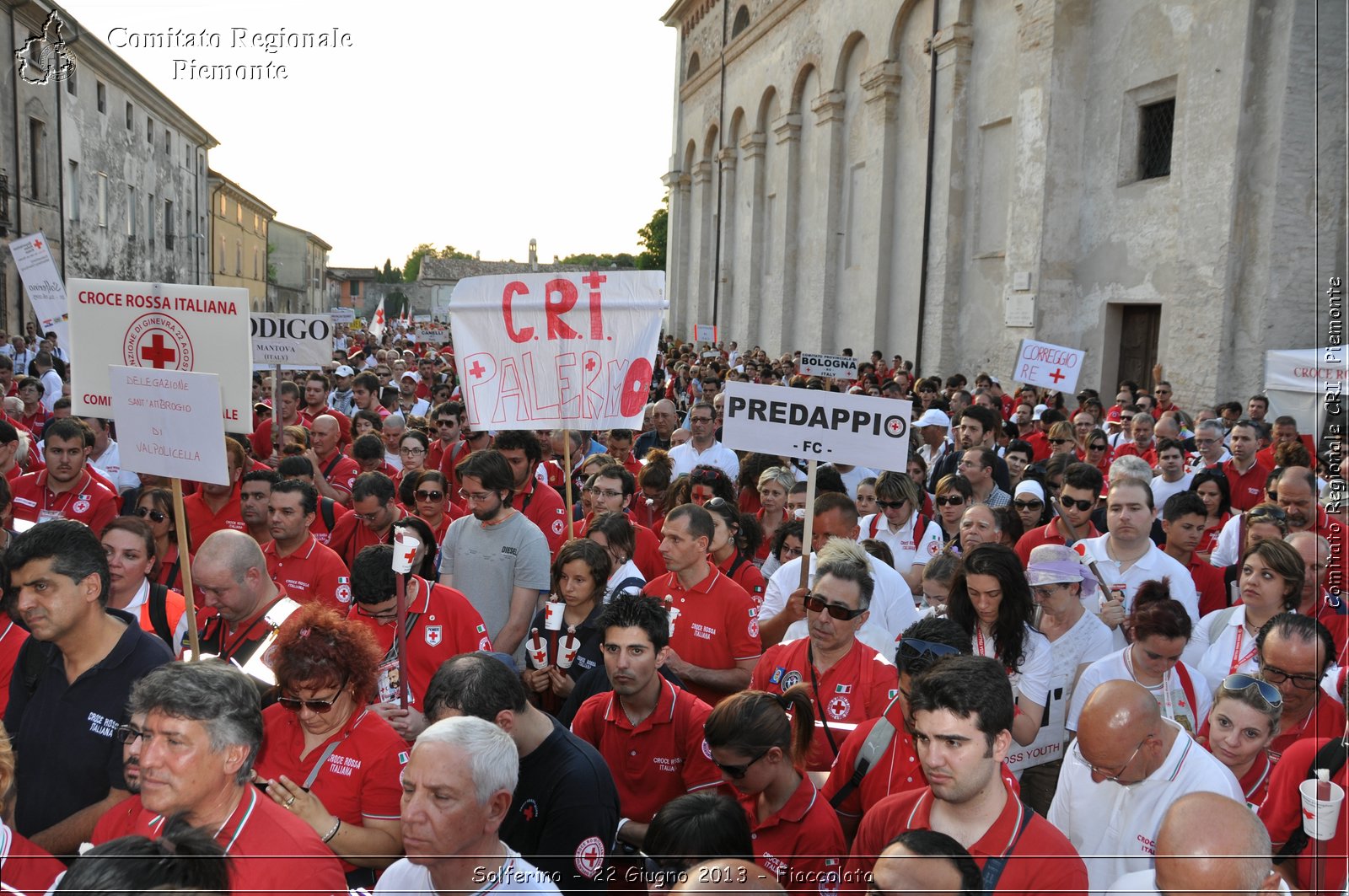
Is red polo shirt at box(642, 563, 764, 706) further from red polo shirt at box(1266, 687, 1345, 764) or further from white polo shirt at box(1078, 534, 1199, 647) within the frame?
red polo shirt at box(1266, 687, 1345, 764)

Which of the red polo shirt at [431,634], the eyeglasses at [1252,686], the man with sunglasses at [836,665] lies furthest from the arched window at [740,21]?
the eyeglasses at [1252,686]

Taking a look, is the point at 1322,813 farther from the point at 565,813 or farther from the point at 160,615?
the point at 160,615

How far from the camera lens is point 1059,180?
64.1 ft

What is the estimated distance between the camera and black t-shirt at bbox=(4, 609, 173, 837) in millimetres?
3779

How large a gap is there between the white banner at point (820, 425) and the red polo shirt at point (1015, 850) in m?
3.10

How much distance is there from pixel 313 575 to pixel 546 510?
2068 mm

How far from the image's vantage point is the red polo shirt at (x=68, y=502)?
7.51 m

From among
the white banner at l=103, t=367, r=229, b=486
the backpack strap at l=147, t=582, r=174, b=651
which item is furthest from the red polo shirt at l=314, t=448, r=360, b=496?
the white banner at l=103, t=367, r=229, b=486

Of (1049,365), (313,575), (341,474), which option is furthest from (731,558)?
(1049,365)

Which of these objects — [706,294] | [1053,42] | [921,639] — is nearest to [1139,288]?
[1053,42]

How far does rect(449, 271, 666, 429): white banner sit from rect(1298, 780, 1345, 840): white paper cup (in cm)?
461

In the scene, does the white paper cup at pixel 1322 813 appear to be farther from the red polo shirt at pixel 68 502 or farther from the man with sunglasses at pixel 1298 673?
the red polo shirt at pixel 68 502

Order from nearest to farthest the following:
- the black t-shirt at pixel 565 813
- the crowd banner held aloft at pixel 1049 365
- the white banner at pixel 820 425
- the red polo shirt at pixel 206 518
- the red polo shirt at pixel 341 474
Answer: the black t-shirt at pixel 565 813
the white banner at pixel 820 425
the red polo shirt at pixel 206 518
the red polo shirt at pixel 341 474
the crowd banner held aloft at pixel 1049 365

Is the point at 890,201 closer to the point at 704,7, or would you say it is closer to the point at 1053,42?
the point at 1053,42
